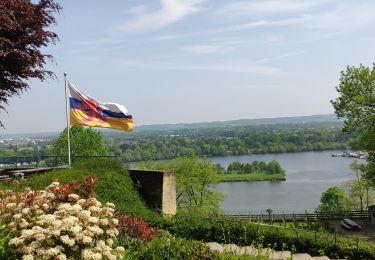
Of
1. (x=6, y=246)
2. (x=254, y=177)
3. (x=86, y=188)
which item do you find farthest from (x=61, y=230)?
(x=254, y=177)

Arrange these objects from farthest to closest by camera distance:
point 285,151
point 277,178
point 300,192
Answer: point 285,151 < point 277,178 < point 300,192

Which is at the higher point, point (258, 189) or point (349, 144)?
point (349, 144)

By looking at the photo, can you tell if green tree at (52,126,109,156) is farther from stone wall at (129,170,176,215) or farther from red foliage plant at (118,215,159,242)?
red foliage plant at (118,215,159,242)

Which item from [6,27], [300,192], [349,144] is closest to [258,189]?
[300,192]

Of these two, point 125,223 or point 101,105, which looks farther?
point 101,105

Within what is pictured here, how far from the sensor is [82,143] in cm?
3538

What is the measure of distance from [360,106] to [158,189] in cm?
1746

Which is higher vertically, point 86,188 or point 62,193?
point 62,193

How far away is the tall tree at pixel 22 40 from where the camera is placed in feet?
39.1

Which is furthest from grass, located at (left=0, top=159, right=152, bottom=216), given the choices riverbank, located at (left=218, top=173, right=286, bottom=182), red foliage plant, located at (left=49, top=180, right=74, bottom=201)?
riverbank, located at (left=218, top=173, right=286, bottom=182)

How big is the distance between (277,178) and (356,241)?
82894 mm

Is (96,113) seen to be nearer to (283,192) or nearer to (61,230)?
(61,230)

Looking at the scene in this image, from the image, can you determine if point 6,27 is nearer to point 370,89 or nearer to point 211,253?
point 211,253

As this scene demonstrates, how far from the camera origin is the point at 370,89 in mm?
27312
